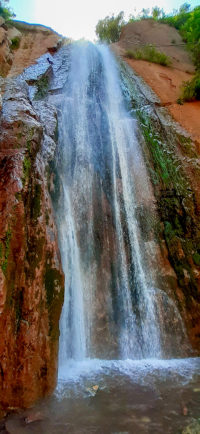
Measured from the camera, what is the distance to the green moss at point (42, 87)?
11383 mm

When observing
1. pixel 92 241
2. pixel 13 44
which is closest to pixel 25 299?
pixel 92 241

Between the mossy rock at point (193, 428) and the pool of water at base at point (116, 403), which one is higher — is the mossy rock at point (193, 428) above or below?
above

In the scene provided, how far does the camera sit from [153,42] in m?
19.1

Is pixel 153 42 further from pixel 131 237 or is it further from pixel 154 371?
pixel 154 371

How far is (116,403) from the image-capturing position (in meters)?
4.41

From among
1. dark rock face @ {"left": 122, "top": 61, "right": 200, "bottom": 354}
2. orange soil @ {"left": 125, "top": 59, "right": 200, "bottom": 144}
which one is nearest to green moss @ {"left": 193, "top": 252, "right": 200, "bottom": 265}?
dark rock face @ {"left": 122, "top": 61, "right": 200, "bottom": 354}

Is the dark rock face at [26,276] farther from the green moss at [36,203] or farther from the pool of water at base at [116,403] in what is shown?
the pool of water at base at [116,403]

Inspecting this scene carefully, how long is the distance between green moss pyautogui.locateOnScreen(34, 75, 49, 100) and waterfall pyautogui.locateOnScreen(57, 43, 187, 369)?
1060 mm

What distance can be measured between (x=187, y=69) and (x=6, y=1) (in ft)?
42.0

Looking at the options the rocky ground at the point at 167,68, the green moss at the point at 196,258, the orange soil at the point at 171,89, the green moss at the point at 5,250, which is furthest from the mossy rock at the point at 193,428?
the orange soil at the point at 171,89

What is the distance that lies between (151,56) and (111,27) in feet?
27.7

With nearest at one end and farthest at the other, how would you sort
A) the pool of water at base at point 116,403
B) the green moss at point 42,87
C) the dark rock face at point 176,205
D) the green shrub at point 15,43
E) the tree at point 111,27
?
the pool of water at base at point 116,403 < the dark rock face at point 176,205 < the green moss at point 42,87 < the green shrub at point 15,43 < the tree at point 111,27

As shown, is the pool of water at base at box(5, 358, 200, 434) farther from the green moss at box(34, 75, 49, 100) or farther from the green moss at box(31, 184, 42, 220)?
the green moss at box(34, 75, 49, 100)

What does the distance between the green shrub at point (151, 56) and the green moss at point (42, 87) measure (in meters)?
6.71
